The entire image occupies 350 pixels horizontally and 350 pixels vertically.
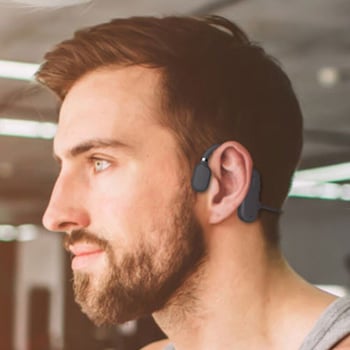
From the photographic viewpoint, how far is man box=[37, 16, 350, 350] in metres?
1.31

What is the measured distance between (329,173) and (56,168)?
662mm

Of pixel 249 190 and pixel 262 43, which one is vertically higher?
pixel 262 43

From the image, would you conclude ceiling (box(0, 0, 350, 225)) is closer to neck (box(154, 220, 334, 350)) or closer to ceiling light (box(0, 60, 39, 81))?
ceiling light (box(0, 60, 39, 81))

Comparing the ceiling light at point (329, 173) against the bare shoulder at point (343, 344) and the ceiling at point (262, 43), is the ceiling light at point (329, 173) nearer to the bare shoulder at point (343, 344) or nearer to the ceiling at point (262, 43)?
the ceiling at point (262, 43)

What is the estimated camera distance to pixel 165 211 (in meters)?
1.32

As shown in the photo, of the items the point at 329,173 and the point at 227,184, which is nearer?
the point at 227,184

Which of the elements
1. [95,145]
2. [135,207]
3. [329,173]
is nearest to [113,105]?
[95,145]

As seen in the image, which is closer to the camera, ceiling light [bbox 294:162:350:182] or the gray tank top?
the gray tank top

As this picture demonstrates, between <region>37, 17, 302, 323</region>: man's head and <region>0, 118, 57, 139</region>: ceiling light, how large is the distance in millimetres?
212

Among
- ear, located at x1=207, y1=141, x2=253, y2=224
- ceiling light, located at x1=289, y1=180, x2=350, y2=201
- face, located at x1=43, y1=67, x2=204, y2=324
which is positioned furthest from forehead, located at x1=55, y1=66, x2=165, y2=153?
ceiling light, located at x1=289, y1=180, x2=350, y2=201

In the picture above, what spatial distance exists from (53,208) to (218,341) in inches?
13.7

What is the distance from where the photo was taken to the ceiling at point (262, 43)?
1.61m

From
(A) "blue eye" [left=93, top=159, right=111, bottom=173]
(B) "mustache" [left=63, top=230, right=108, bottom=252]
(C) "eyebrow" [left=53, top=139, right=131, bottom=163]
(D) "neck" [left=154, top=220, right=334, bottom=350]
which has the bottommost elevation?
(D) "neck" [left=154, top=220, right=334, bottom=350]

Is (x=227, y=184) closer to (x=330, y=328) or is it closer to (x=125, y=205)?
(x=125, y=205)
